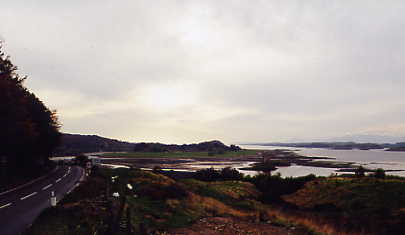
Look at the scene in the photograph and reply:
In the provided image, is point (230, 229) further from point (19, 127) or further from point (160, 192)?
point (19, 127)

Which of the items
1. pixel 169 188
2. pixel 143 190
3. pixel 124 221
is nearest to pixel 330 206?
pixel 169 188

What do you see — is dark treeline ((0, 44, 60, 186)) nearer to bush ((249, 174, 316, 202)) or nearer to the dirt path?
the dirt path

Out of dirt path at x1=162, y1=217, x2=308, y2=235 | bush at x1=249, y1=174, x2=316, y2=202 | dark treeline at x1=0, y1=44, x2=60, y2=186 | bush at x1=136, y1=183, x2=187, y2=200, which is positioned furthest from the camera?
bush at x1=249, y1=174, x2=316, y2=202

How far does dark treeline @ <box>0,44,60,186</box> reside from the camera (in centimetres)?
3116

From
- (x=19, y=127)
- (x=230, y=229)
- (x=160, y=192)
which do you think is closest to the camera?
(x=230, y=229)

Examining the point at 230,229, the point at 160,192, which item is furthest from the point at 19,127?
the point at 230,229

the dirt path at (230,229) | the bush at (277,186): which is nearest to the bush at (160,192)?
the dirt path at (230,229)

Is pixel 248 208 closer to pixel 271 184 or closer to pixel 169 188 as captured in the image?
pixel 169 188

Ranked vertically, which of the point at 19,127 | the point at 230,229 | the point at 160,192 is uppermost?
the point at 19,127

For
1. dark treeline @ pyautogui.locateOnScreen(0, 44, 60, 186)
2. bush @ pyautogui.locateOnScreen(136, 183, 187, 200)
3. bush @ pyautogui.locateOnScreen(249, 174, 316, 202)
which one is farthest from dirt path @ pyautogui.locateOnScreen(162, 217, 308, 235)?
dark treeline @ pyautogui.locateOnScreen(0, 44, 60, 186)

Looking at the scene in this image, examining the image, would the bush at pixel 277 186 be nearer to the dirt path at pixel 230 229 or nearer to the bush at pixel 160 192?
the bush at pixel 160 192

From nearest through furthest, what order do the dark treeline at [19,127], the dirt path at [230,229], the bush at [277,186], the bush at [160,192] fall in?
the dirt path at [230,229] < the bush at [160,192] < the dark treeline at [19,127] < the bush at [277,186]

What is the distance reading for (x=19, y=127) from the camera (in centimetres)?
3303

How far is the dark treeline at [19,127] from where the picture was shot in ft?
102
